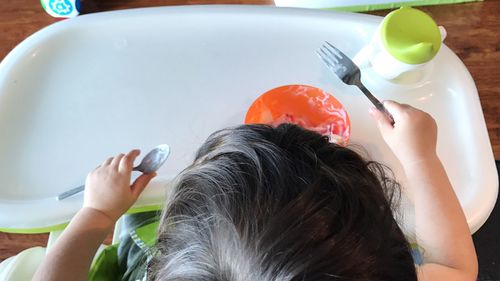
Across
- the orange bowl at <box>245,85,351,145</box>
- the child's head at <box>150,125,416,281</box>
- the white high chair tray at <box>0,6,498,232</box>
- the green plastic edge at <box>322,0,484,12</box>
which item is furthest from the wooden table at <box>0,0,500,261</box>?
the child's head at <box>150,125,416,281</box>

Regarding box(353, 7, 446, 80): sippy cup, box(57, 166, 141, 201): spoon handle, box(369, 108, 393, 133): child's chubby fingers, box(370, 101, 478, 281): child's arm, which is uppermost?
box(353, 7, 446, 80): sippy cup

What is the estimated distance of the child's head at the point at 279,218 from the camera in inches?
16.1

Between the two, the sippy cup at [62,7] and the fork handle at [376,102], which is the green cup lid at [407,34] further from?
the sippy cup at [62,7]

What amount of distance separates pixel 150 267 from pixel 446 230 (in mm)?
328

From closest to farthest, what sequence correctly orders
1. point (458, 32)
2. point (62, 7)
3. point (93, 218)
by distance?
point (93, 218) < point (62, 7) < point (458, 32)

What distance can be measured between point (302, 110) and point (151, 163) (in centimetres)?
19

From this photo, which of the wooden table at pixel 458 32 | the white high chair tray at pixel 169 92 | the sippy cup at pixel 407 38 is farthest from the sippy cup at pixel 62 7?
the sippy cup at pixel 407 38

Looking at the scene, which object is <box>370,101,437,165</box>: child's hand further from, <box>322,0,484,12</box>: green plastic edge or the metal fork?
<box>322,0,484,12</box>: green plastic edge

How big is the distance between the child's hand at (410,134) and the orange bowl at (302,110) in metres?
0.05

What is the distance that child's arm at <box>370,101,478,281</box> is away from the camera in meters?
0.60

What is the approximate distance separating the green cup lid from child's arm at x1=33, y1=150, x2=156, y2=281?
1.05 ft

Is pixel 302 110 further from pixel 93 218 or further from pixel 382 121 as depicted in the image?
pixel 93 218

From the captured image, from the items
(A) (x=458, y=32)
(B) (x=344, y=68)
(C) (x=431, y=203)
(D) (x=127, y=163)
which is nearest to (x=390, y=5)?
(A) (x=458, y=32)

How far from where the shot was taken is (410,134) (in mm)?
615
